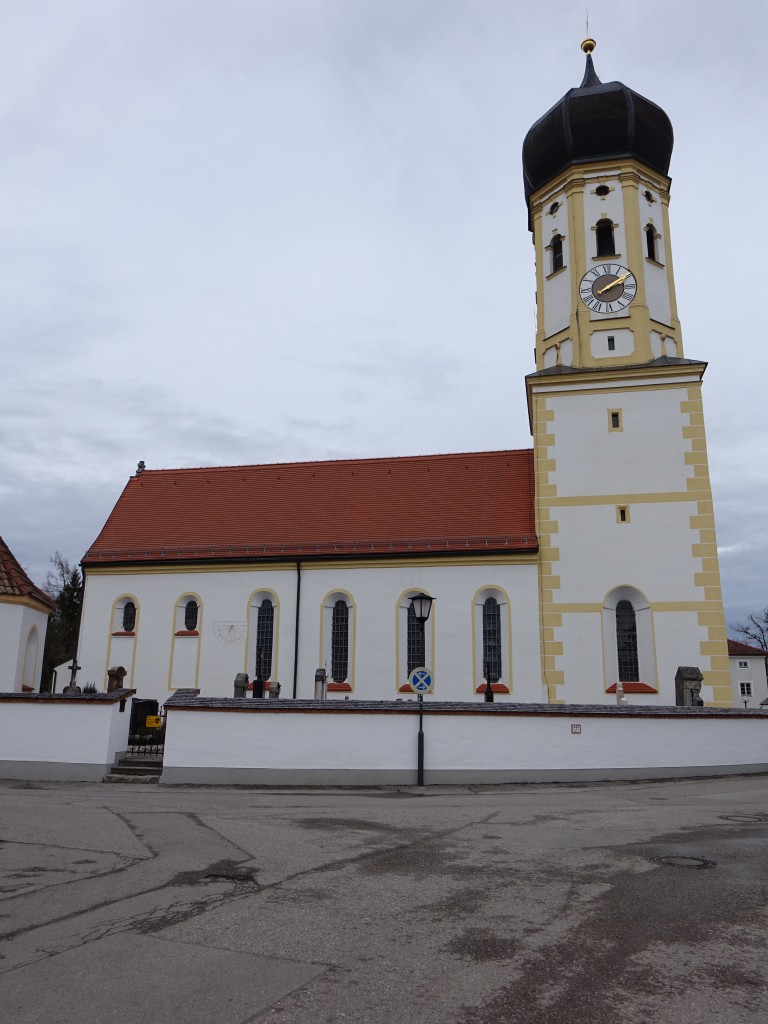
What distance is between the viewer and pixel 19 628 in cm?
2183

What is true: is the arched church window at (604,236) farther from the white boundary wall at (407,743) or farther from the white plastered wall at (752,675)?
the white plastered wall at (752,675)

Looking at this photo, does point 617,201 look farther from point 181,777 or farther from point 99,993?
point 99,993

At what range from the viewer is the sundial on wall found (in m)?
24.4

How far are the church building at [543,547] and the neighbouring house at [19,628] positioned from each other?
2235 millimetres

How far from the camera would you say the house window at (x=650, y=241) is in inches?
953

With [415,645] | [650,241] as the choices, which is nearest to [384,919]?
[415,645]

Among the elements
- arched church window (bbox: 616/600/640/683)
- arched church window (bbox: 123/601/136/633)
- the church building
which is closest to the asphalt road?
arched church window (bbox: 616/600/640/683)

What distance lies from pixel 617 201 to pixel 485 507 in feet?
31.7

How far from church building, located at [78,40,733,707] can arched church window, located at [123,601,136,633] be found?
0.13 ft

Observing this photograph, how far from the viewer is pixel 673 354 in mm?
23953

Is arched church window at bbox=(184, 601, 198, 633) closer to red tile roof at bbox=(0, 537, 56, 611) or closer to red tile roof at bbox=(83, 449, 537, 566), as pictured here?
red tile roof at bbox=(83, 449, 537, 566)

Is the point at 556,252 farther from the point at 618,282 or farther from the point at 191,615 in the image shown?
the point at 191,615

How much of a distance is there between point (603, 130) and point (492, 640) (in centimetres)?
1518

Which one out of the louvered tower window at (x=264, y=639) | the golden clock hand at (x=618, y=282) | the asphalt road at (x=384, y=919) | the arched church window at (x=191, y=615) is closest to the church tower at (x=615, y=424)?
the golden clock hand at (x=618, y=282)
